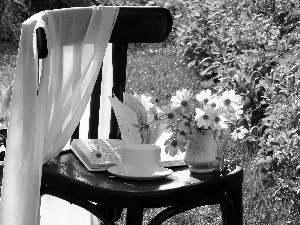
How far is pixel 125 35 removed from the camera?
290 centimetres

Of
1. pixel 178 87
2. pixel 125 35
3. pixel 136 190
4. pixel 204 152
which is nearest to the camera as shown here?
pixel 136 190

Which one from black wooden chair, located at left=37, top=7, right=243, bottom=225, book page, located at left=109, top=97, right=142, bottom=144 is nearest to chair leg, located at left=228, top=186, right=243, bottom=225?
black wooden chair, located at left=37, top=7, right=243, bottom=225

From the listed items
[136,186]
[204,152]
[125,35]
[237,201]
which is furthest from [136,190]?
[125,35]

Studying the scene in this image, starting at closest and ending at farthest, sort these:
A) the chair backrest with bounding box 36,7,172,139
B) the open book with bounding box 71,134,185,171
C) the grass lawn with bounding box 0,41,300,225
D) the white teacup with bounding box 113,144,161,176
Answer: the white teacup with bounding box 113,144,161,176, the open book with bounding box 71,134,185,171, the chair backrest with bounding box 36,7,172,139, the grass lawn with bounding box 0,41,300,225

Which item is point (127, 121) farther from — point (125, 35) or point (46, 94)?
point (125, 35)

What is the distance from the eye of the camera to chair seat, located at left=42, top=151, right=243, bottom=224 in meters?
2.35

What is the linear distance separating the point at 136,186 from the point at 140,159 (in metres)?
0.08

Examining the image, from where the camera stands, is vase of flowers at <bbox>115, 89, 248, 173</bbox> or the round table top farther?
vase of flowers at <bbox>115, 89, 248, 173</bbox>

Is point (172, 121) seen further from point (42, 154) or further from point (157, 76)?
point (157, 76)

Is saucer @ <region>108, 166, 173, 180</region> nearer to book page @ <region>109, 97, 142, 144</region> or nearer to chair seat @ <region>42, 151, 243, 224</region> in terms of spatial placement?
chair seat @ <region>42, 151, 243, 224</region>

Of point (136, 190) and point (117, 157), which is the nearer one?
point (136, 190)

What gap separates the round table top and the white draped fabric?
90 mm

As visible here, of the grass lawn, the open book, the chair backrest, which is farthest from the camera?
the grass lawn

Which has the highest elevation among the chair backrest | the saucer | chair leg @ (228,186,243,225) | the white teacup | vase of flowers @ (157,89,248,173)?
the chair backrest
